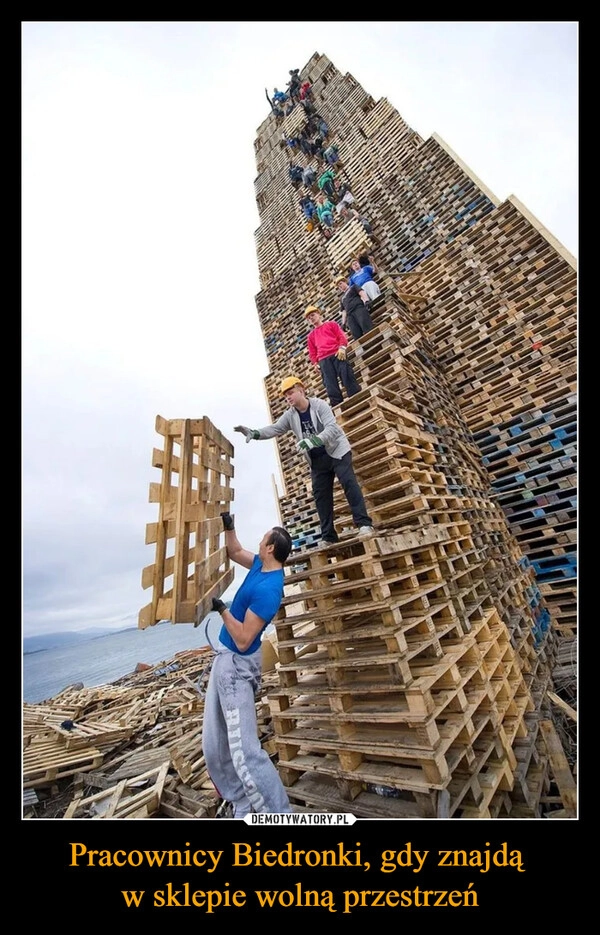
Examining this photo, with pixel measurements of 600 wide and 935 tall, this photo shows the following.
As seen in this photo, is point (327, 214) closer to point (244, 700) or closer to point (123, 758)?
point (244, 700)

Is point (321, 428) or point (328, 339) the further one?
point (328, 339)

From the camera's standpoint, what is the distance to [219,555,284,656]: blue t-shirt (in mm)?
2051

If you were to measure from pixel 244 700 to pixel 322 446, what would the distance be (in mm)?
1919

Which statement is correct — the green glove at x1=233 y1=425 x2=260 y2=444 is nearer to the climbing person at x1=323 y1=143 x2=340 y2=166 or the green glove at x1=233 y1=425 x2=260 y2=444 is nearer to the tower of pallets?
the tower of pallets

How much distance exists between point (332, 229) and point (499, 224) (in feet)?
18.5

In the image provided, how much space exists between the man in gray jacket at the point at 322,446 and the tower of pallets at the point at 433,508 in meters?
0.30

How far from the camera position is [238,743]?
1974mm

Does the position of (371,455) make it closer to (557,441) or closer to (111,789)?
(557,441)

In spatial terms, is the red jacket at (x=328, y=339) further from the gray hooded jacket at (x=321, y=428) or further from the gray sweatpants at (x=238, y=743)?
the gray sweatpants at (x=238, y=743)

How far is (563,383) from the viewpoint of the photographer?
554 cm

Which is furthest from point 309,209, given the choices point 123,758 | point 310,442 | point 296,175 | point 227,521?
point 123,758

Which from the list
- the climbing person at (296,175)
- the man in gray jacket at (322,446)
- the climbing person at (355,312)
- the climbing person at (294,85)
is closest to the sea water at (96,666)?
the man in gray jacket at (322,446)

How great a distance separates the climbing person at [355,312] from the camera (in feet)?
19.4
